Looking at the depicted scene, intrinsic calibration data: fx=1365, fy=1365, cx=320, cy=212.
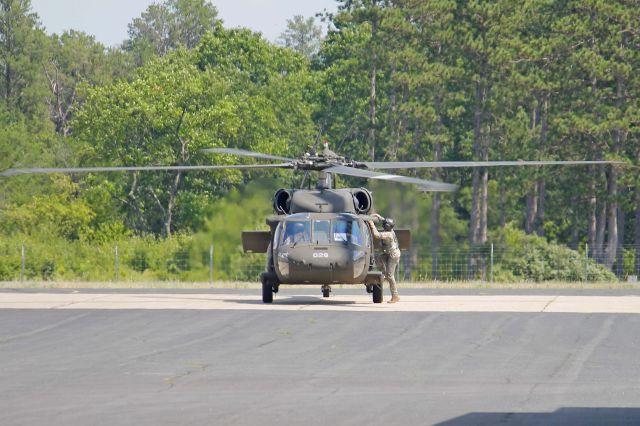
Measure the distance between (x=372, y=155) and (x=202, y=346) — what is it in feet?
175

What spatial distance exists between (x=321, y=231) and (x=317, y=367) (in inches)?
401

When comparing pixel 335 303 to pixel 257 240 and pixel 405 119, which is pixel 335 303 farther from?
pixel 405 119

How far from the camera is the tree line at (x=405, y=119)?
63406 mm

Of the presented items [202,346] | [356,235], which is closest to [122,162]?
[356,235]

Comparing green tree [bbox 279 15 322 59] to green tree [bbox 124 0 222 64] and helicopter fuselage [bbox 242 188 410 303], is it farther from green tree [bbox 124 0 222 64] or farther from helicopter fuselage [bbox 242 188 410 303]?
helicopter fuselage [bbox 242 188 410 303]

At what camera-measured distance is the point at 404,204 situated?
35438 mm

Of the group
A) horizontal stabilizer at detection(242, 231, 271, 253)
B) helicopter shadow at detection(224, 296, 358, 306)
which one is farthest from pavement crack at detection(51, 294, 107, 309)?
horizontal stabilizer at detection(242, 231, 271, 253)

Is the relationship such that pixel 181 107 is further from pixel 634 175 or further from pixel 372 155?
pixel 634 175

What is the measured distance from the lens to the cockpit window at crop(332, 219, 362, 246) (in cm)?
2809

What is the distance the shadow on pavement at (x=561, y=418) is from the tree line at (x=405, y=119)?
116 feet

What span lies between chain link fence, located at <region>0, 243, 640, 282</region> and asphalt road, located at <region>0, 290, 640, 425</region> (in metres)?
19.9

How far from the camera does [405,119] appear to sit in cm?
7388

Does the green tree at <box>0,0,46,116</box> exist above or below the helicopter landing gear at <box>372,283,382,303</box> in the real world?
above

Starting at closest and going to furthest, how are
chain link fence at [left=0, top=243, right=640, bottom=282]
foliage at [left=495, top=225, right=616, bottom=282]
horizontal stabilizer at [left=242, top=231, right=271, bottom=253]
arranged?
horizontal stabilizer at [left=242, top=231, right=271, bottom=253]
chain link fence at [left=0, top=243, right=640, bottom=282]
foliage at [left=495, top=225, right=616, bottom=282]
